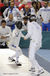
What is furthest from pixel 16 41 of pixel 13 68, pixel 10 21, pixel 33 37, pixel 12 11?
pixel 12 11

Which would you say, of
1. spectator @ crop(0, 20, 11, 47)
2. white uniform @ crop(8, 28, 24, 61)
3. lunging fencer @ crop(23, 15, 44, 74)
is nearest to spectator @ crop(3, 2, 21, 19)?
spectator @ crop(0, 20, 11, 47)

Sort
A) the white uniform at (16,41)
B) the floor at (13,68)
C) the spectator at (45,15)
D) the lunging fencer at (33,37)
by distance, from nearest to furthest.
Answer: the lunging fencer at (33,37)
the floor at (13,68)
the white uniform at (16,41)
the spectator at (45,15)

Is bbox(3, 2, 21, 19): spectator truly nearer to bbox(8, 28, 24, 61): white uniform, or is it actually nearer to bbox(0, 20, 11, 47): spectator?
bbox(0, 20, 11, 47): spectator

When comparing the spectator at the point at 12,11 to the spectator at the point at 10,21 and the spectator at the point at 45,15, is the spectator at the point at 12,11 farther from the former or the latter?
the spectator at the point at 45,15

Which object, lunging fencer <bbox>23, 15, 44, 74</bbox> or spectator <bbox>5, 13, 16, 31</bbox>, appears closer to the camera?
lunging fencer <bbox>23, 15, 44, 74</bbox>

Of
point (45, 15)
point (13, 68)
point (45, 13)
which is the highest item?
point (45, 13)

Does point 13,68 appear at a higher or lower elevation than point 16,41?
lower

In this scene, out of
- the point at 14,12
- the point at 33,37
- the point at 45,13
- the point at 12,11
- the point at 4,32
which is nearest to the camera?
the point at 33,37

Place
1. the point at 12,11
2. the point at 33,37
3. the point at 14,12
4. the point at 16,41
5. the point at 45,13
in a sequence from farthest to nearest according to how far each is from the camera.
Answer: the point at 14,12 → the point at 12,11 → the point at 45,13 → the point at 16,41 → the point at 33,37

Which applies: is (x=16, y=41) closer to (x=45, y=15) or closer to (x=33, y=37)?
(x=33, y=37)

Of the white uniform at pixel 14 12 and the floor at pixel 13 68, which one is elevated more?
the white uniform at pixel 14 12

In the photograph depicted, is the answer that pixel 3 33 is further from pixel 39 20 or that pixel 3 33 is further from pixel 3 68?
pixel 3 68

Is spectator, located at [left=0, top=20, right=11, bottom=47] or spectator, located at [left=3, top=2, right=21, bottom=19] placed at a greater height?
spectator, located at [left=3, top=2, right=21, bottom=19]

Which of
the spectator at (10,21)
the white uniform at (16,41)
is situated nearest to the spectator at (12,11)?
the spectator at (10,21)
